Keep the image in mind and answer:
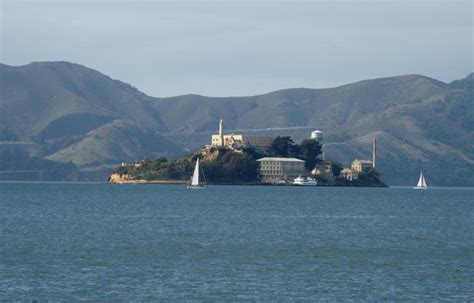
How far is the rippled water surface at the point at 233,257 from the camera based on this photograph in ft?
168

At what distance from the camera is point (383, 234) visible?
8544 centimetres

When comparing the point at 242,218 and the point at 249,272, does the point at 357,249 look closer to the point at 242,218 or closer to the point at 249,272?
the point at 249,272

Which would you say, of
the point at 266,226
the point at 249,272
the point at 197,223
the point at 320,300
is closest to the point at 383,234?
the point at 266,226

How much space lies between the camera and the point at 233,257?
64.5 metres

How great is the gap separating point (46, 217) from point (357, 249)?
4025 cm

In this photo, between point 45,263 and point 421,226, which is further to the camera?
point 421,226

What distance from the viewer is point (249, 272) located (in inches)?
2261

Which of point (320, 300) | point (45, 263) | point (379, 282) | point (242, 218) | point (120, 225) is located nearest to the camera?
point (320, 300)

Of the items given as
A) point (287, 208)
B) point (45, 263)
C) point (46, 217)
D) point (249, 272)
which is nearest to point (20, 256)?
point (45, 263)

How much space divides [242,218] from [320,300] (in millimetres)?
55429

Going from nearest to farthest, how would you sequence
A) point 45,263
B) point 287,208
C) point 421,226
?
point 45,263 → point 421,226 → point 287,208

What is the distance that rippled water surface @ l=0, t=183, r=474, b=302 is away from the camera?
51125 mm

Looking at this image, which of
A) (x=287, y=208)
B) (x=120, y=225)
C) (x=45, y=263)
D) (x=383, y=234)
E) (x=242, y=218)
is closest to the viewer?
(x=45, y=263)

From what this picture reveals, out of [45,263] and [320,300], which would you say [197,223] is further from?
[320,300]
